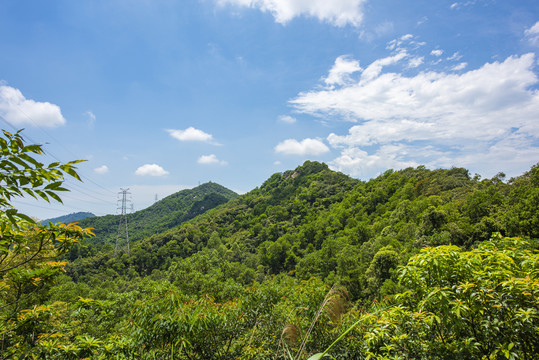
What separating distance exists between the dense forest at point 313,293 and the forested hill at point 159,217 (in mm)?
38534

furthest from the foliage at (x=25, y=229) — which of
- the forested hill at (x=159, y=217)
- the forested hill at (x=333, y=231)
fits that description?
the forested hill at (x=159, y=217)

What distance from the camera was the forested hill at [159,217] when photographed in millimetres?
89750

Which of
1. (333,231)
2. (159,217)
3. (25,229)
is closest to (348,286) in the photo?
(333,231)

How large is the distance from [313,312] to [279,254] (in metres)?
A: 51.4

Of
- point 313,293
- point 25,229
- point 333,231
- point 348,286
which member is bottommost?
point 348,286

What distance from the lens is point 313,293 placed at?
4.61m

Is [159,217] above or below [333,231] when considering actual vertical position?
above

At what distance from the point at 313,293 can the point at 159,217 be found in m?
121

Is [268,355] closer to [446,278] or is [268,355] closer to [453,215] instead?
[446,278]

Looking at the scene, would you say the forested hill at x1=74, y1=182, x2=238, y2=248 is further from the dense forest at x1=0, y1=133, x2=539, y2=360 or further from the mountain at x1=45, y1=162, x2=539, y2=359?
the dense forest at x1=0, y1=133, x2=539, y2=360

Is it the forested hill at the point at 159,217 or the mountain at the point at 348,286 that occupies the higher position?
the forested hill at the point at 159,217

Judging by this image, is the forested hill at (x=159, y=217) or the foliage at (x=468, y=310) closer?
the foliage at (x=468, y=310)

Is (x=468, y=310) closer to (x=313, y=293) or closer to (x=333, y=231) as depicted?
(x=313, y=293)

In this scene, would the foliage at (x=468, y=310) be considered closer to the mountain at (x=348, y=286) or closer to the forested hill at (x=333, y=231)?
the mountain at (x=348, y=286)
